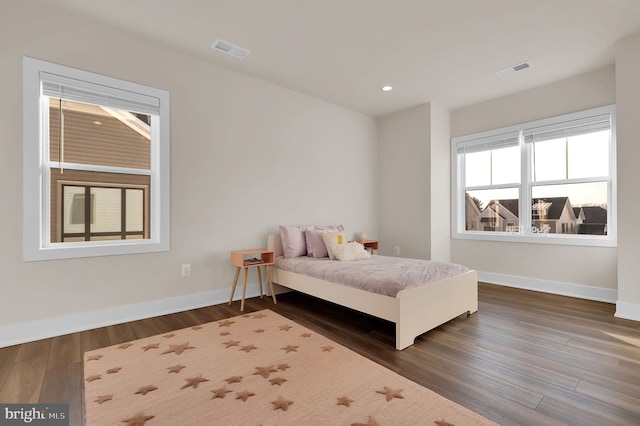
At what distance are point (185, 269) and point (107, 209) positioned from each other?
0.96 m

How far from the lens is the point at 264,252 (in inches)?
139

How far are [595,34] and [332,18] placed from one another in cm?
254

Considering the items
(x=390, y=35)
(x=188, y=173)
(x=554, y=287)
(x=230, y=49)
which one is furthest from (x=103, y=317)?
(x=554, y=287)

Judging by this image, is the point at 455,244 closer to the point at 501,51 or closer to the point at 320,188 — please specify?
the point at 320,188

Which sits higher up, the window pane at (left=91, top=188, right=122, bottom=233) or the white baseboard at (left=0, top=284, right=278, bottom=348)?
the window pane at (left=91, top=188, right=122, bottom=233)

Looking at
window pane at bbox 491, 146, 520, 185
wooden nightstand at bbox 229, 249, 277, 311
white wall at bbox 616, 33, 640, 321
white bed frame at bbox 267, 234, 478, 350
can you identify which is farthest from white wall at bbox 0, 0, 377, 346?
white wall at bbox 616, 33, 640, 321

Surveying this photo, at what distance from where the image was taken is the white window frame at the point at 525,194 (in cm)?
361

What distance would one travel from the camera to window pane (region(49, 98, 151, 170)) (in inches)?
107

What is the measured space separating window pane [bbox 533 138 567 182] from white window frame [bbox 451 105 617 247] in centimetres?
8

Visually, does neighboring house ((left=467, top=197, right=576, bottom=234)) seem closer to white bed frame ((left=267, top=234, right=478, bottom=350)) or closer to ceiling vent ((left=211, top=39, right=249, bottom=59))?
white bed frame ((left=267, top=234, right=478, bottom=350))

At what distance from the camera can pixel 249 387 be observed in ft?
6.03

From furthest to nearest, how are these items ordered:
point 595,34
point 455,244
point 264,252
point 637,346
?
point 455,244
point 264,252
point 595,34
point 637,346

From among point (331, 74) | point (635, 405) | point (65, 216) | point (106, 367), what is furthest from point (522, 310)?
point (65, 216)

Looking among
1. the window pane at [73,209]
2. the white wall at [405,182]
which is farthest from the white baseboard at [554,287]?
the window pane at [73,209]
